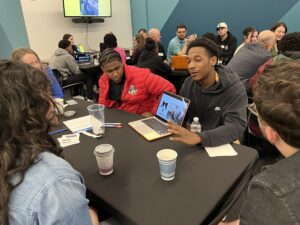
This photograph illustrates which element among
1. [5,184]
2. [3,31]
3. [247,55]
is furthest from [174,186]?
[3,31]

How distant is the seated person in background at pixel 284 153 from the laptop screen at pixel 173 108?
669 millimetres

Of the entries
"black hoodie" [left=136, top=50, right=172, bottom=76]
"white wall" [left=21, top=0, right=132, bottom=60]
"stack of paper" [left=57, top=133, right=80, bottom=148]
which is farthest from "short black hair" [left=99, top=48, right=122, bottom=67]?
"white wall" [left=21, top=0, right=132, bottom=60]

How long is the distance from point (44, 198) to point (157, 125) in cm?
97

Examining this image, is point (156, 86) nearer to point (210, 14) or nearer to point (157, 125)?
point (157, 125)

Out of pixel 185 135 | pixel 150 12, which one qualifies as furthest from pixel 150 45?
pixel 150 12

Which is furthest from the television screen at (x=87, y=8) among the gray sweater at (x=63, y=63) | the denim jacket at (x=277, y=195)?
the denim jacket at (x=277, y=195)

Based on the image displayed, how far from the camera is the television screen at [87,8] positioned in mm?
5140

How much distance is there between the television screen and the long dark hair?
5.03 metres

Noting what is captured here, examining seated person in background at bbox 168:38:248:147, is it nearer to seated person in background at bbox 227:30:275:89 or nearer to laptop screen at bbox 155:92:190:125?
laptop screen at bbox 155:92:190:125

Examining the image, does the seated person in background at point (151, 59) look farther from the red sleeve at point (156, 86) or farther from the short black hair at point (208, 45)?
the short black hair at point (208, 45)

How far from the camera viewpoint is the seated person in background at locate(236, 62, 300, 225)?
0.62 meters

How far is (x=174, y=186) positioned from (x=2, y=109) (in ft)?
2.21

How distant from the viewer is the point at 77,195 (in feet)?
2.19

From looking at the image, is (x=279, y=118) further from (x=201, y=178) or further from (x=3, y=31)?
(x=3, y=31)
